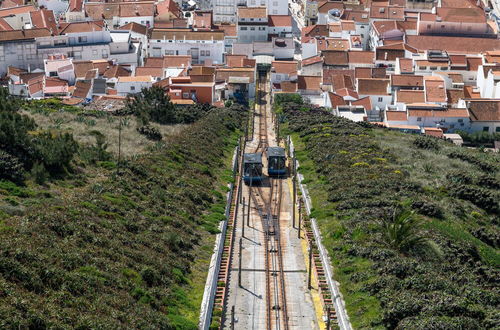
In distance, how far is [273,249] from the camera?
148 feet

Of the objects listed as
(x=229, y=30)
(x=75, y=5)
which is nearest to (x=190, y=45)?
(x=229, y=30)

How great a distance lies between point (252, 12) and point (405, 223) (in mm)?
73893

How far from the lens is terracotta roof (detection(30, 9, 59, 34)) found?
102 m

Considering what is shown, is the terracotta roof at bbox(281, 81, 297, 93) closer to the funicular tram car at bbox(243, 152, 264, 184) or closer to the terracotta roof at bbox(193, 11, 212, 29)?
the terracotta roof at bbox(193, 11, 212, 29)

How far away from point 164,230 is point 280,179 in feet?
57.7

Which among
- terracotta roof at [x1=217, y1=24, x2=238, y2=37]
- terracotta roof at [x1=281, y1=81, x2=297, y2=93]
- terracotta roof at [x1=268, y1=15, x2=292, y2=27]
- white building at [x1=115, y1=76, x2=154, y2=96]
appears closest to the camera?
white building at [x1=115, y1=76, x2=154, y2=96]

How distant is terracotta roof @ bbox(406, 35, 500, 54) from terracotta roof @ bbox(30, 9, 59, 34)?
44.4m

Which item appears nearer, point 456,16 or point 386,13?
point 456,16

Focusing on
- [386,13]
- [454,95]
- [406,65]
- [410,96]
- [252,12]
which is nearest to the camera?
[410,96]

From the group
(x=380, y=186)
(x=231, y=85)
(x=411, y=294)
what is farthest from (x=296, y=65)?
(x=411, y=294)

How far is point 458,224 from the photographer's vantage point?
4741 centimetres

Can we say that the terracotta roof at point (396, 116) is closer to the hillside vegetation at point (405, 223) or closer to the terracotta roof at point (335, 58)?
the hillside vegetation at point (405, 223)

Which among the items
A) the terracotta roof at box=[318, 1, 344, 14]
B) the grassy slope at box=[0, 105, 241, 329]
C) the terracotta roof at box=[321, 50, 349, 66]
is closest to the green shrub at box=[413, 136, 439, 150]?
the grassy slope at box=[0, 105, 241, 329]

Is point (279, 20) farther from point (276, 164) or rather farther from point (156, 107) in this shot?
point (276, 164)
